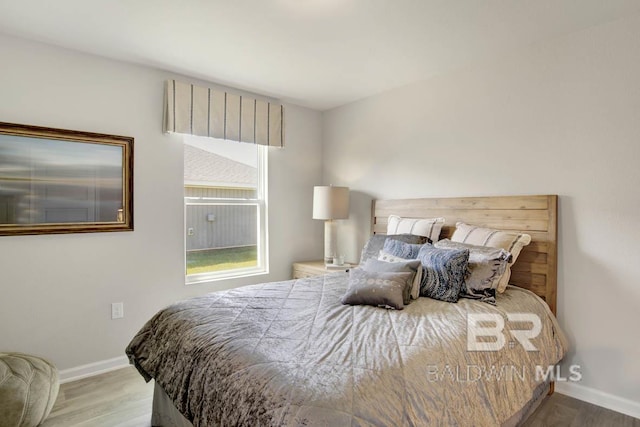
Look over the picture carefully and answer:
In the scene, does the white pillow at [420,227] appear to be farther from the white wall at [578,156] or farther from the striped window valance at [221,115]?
the striped window valance at [221,115]

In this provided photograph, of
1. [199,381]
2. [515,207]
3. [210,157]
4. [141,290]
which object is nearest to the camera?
[199,381]

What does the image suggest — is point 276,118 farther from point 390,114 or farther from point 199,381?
point 199,381

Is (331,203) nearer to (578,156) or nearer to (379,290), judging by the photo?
(379,290)

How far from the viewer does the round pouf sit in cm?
183

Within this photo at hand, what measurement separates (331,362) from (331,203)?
7.73 feet

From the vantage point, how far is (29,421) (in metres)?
1.91

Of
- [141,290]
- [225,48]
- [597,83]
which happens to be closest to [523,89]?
[597,83]

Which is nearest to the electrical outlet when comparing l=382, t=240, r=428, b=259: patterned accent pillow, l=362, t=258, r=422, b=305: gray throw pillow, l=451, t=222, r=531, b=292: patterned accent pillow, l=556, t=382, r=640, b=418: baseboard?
l=362, t=258, r=422, b=305: gray throw pillow

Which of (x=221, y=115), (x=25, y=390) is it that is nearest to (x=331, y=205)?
(x=221, y=115)

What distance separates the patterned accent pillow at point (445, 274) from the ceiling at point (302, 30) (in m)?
1.47

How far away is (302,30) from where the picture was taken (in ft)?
7.62

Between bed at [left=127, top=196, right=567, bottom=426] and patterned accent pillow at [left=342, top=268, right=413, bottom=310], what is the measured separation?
0.05 meters

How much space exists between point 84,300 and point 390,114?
122 inches

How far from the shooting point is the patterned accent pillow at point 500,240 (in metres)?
2.30
